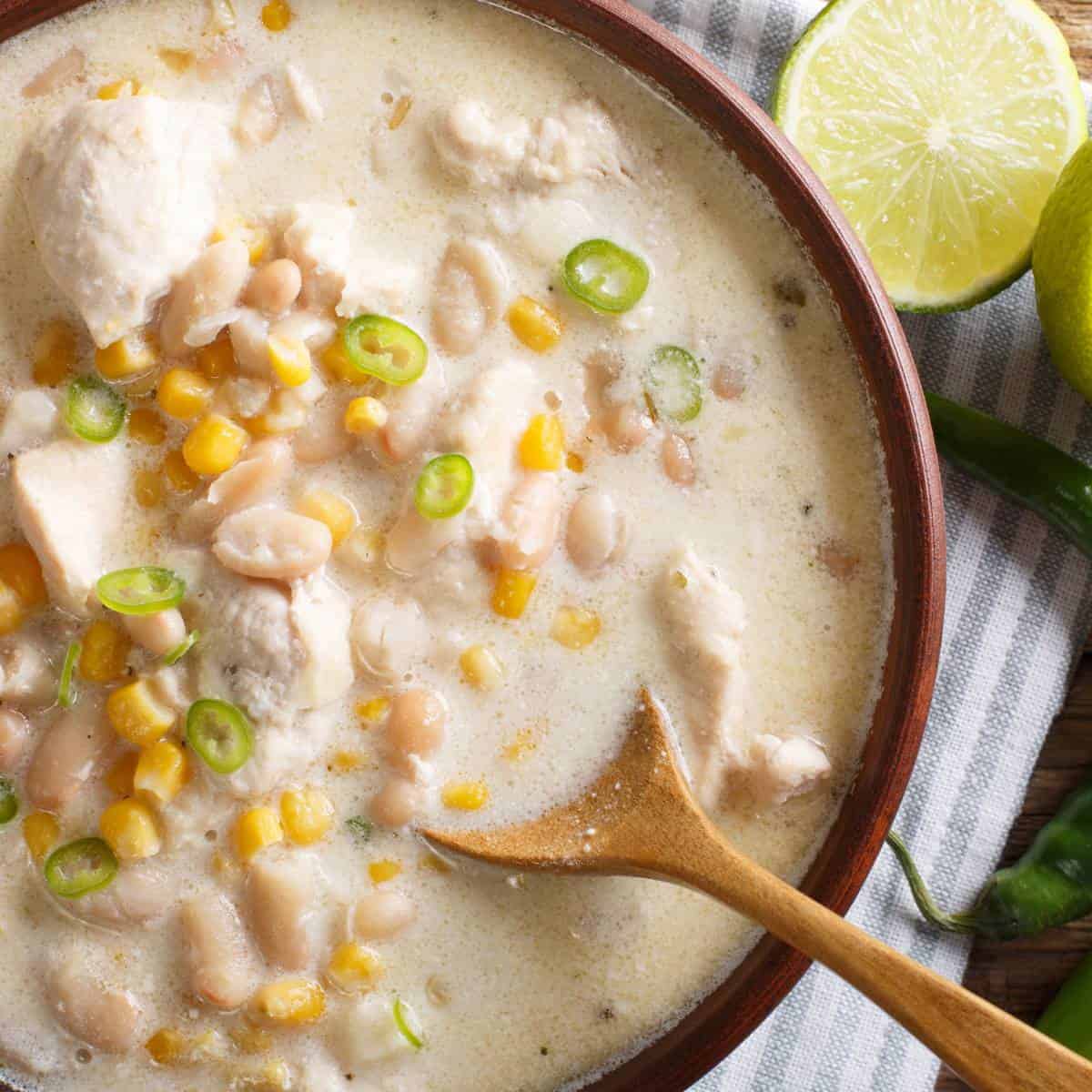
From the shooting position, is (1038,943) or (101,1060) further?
(1038,943)

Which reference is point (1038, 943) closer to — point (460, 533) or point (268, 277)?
point (460, 533)

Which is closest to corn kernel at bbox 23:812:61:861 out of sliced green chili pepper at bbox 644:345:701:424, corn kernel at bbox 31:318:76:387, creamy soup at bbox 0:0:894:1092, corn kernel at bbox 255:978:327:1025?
creamy soup at bbox 0:0:894:1092

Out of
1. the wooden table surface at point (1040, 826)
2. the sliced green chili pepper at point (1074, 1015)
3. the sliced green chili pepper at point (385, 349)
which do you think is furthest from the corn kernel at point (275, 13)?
the sliced green chili pepper at point (1074, 1015)

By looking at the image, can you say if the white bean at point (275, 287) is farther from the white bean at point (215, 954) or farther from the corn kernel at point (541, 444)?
the white bean at point (215, 954)

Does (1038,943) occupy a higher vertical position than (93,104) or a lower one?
lower

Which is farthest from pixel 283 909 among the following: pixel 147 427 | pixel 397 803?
pixel 147 427

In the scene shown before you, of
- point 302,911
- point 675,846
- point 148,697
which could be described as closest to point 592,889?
point 675,846

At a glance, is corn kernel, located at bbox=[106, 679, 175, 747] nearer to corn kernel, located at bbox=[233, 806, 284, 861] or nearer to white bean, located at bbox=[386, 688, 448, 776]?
corn kernel, located at bbox=[233, 806, 284, 861]
